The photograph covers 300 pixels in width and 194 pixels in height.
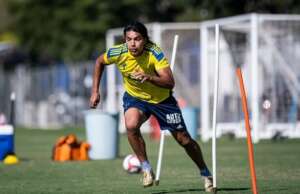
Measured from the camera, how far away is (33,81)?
161 ft

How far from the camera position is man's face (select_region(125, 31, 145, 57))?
1147cm

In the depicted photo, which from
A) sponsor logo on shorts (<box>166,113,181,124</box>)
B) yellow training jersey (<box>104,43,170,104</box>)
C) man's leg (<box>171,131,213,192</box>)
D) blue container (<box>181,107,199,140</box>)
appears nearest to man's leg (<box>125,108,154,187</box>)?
yellow training jersey (<box>104,43,170,104</box>)

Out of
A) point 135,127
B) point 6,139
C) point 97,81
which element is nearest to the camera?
point 135,127

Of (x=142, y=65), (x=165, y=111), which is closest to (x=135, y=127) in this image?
(x=165, y=111)

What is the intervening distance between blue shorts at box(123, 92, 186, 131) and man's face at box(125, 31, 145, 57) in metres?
0.73

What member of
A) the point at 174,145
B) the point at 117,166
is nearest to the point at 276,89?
the point at 174,145

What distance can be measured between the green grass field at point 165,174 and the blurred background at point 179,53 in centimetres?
158

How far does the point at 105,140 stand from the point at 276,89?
901 centimetres

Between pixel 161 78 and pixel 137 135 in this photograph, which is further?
pixel 137 135

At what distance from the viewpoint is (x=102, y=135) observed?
19.6 metres

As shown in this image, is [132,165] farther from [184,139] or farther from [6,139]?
[6,139]

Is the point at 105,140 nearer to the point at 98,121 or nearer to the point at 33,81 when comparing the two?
the point at 98,121

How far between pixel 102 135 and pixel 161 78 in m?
8.44

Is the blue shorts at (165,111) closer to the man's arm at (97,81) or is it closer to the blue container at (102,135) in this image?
the man's arm at (97,81)
